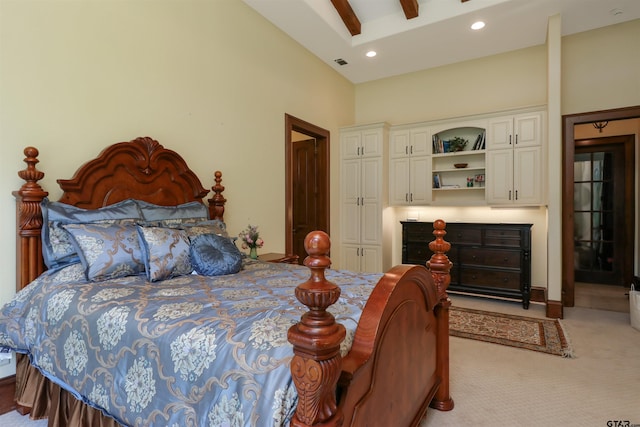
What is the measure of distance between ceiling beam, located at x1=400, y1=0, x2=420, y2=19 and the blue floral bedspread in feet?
10.6

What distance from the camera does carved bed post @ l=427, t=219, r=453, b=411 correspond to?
192cm

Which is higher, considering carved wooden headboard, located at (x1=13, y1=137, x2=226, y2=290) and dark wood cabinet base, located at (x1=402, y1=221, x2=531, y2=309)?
carved wooden headboard, located at (x1=13, y1=137, x2=226, y2=290)

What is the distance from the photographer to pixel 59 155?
2.15 m

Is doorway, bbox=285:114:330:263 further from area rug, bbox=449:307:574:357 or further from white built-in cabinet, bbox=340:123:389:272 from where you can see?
area rug, bbox=449:307:574:357

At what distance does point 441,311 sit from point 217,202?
2.07 metres

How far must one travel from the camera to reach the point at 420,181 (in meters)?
4.79

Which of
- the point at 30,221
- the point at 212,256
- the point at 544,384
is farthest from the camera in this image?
the point at 544,384

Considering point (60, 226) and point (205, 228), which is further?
point (205, 228)

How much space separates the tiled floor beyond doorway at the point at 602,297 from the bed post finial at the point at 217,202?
14.0 ft

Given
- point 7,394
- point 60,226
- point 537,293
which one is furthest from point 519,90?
point 7,394

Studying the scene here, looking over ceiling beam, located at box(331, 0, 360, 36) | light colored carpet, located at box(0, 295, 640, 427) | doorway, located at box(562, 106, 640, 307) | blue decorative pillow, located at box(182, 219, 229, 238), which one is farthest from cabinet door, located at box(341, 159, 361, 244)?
blue decorative pillow, located at box(182, 219, 229, 238)

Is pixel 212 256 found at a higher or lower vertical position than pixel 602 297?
higher

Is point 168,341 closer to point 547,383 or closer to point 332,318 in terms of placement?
point 332,318

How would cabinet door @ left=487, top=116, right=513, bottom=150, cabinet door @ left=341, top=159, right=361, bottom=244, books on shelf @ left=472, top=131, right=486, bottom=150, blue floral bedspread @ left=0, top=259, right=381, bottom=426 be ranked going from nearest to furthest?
1. blue floral bedspread @ left=0, top=259, right=381, bottom=426
2. cabinet door @ left=487, top=116, right=513, bottom=150
3. books on shelf @ left=472, top=131, right=486, bottom=150
4. cabinet door @ left=341, top=159, right=361, bottom=244
